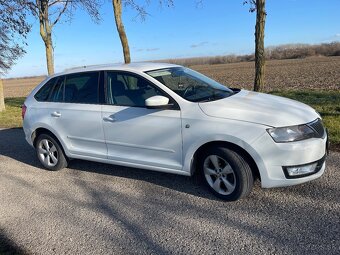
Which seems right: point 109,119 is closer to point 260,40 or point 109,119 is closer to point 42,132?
point 42,132

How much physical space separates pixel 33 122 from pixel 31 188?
4.17 feet

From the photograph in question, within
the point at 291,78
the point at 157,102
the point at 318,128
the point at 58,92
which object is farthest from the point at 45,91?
the point at 291,78

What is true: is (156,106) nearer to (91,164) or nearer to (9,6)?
(91,164)

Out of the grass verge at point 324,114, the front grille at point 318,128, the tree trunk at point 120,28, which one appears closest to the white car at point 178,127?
the front grille at point 318,128

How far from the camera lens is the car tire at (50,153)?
611 centimetres

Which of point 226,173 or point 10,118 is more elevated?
point 226,173

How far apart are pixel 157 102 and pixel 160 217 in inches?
53.3

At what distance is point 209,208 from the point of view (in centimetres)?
423

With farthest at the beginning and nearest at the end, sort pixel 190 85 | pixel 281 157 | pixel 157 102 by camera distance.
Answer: pixel 190 85 < pixel 157 102 < pixel 281 157

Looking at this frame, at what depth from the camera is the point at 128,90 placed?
16.9 feet

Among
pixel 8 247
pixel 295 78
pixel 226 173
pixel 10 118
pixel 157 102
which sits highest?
pixel 157 102

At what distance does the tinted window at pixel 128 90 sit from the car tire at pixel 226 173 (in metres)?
1.05

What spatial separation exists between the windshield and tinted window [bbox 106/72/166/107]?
18cm

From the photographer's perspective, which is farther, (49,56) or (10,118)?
(49,56)
